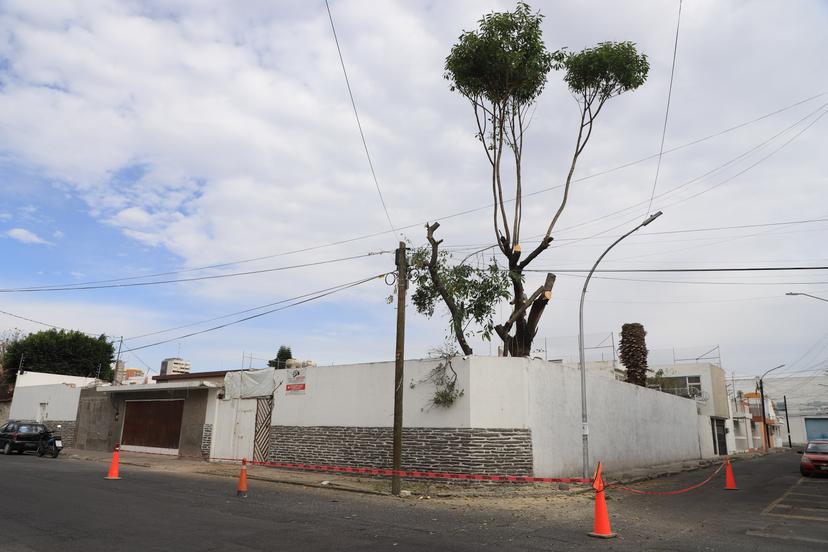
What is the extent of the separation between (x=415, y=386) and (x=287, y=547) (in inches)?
409

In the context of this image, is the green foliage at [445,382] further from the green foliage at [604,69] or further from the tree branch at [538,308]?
the green foliage at [604,69]

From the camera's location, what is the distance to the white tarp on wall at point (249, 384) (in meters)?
23.0

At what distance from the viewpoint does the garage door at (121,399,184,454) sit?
26688 millimetres

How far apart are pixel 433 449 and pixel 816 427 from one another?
96170mm

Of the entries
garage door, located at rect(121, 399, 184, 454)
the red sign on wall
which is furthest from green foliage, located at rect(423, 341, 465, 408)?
garage door, located at rect(121, 399, 184, 454)

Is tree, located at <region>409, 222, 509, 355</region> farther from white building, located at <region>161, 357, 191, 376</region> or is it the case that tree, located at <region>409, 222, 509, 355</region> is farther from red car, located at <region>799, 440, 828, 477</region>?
white building, located at <region>161, 357, 191, 376</region>

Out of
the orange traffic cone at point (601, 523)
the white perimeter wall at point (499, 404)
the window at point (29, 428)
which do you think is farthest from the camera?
the window at point (29, 428)

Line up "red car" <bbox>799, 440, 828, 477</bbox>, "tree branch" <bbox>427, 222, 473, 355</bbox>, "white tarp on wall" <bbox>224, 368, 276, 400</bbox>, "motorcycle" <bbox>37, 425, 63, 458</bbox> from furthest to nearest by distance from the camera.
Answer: "motorcycle" <bbox>37, 425, 63, 458</bbox> → "white tarp on wall" <bbox>224, 368, 276, 400</bbox> → "red car" <bbox>799, 440, 828, 477</bbox> → "tree branch" <bbox>427, 222, 473, 355</bbox>

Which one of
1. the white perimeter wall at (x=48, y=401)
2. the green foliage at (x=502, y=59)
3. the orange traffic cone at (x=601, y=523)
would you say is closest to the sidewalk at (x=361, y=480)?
the orange traffic cone at (x=601, y=523)

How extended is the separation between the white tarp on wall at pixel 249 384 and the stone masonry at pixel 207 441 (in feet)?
5.33

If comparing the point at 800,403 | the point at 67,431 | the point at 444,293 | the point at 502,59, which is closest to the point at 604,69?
the point at 502,59

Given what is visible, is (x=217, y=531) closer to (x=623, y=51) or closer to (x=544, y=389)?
(x=544, y=389)

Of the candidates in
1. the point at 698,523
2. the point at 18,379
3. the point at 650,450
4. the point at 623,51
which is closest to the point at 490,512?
the point at 698,523

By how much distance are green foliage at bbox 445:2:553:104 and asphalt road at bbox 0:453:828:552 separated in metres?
14.0
